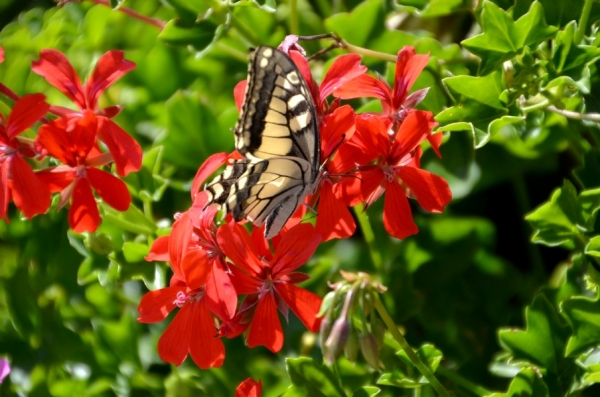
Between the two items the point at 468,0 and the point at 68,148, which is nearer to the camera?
the point at 68,148

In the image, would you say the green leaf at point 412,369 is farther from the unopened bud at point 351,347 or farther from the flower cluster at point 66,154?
the flower cluster at point 66,154

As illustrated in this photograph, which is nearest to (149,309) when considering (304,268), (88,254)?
(88,254)

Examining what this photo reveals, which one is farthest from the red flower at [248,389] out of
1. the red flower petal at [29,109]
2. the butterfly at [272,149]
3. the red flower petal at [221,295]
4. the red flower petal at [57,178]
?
the red flower petal at [29,109]

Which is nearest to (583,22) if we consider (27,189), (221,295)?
(221,295)

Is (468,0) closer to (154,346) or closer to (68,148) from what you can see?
(68,148)

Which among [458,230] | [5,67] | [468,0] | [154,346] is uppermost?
[468,0]

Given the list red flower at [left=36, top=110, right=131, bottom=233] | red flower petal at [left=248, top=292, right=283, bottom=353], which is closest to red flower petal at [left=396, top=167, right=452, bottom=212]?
red flower petal at [left=248, top=292, right=283, bottom=353]
